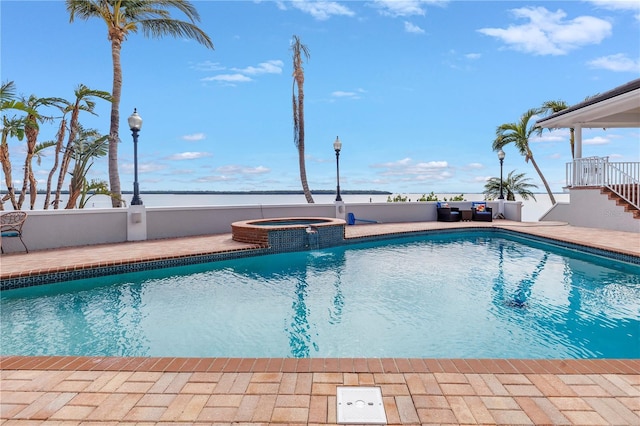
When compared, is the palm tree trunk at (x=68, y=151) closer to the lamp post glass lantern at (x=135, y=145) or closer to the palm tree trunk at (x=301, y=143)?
the lamp post glass lantern at (x=135, y=145)

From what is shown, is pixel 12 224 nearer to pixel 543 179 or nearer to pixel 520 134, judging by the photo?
pixel 520 134

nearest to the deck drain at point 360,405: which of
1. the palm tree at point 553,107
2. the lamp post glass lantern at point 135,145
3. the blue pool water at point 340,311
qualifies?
the blue pool water at point 340,311

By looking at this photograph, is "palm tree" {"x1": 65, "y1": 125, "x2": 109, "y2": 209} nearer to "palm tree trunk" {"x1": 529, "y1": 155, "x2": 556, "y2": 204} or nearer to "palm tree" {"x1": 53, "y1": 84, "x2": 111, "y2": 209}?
"palm tree" {"x1": 53, "y1": 84, "x2": 111, "y2": 209}

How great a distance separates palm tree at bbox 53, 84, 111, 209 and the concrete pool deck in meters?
12.5

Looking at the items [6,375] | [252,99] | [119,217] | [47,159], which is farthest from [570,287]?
[47,159]

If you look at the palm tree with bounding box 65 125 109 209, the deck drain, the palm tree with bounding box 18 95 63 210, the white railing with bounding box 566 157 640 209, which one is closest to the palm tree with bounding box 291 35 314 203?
the palm tree with bounding box 65 125 109 209

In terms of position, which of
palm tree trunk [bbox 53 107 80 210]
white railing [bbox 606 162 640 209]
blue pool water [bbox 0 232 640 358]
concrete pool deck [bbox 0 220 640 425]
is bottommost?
blue pool water [bbox 0 232 640 358]

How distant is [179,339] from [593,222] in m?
14.4

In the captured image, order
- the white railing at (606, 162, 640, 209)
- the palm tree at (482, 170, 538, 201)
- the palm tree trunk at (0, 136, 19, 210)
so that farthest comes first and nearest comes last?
1. the palm tree at (482, 170, 538, 201)
2. the palm tree trunk at (0, 136, 19, 210)
3. the white railing at (606, 162, 640, 209)

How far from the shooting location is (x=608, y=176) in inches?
477

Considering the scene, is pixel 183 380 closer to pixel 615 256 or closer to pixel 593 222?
pixel 615 256

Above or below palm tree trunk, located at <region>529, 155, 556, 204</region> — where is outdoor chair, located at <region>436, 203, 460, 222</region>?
below

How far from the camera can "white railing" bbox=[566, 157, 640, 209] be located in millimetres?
11477

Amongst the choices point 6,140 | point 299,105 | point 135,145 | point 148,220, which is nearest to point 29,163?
point 6,140
